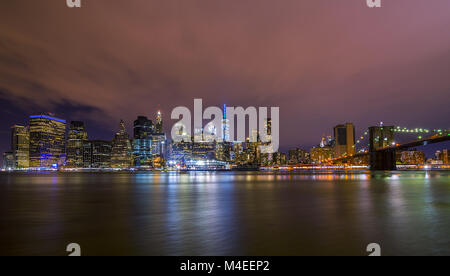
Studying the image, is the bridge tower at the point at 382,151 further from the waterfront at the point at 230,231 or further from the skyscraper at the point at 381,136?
the waterfront at the point at 230,231

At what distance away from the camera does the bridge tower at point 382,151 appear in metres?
109

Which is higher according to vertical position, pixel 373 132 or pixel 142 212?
pixel 373 132

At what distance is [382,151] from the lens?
107312mm

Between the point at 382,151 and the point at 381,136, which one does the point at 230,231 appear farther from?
the point at 381,136

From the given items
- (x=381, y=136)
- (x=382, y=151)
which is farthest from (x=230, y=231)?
(x=381, y=136)

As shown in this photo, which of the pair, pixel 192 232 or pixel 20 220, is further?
pixel 20 220

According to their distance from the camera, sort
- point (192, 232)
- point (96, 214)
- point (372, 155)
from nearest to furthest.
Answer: point (192, 232)
point (96, 214)
point (372, 155)

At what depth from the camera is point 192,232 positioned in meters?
12.4

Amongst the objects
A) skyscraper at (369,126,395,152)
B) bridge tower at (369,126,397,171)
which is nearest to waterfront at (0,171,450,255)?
bridge tower at (369,126,397,171)

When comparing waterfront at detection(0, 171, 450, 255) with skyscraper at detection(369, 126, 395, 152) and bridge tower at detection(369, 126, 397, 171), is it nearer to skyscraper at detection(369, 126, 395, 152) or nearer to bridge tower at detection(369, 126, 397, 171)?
bridge tower at detection(369, 126, 397, 171)
